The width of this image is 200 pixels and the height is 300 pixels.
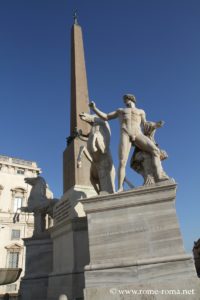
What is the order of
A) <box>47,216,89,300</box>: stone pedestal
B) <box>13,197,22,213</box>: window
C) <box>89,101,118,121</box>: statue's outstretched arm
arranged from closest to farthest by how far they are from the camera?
1. <box>47,216,89,300</box>: stone pedestal
2. <box>89,101,118,121</box>: statue's outstretched arm
3. <box>13,197,22,213</box>: window

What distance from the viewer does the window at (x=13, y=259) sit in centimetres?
3130

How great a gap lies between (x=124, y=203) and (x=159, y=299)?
72.6 inches

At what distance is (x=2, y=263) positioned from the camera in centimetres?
3088

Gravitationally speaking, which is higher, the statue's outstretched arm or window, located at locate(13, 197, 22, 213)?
window, located at locate(13, 197, 22, 213)

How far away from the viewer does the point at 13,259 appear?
31609 mm

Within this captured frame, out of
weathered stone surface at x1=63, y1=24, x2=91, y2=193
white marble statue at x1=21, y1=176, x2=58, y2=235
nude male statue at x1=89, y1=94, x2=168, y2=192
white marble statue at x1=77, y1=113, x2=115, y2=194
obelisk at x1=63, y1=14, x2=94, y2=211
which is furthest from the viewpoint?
white marble statue at x1=21, y1=176, x2=58, y2=235

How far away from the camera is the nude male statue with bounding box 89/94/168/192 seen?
21.2ft

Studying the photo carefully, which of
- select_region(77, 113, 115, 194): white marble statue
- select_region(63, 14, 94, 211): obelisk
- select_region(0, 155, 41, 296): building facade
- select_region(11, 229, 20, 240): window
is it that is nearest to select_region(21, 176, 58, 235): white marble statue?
select_region(63, 14, 94, 211): obelisk

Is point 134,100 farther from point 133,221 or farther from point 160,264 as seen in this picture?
point 160,264

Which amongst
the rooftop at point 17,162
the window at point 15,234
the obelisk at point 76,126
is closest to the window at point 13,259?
the window at point 15,234

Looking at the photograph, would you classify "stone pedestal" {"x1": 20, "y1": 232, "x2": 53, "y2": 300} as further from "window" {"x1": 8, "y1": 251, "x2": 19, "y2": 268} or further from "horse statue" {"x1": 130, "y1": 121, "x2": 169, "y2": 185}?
"window" {"x1": 8, "y1": 251, "x2": 19, "y2": 268}

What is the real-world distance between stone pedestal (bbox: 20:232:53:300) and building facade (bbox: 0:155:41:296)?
22594 mm

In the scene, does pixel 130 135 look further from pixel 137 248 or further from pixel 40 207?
pixel 40 207

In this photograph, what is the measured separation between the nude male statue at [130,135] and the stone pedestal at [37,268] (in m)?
5.01
